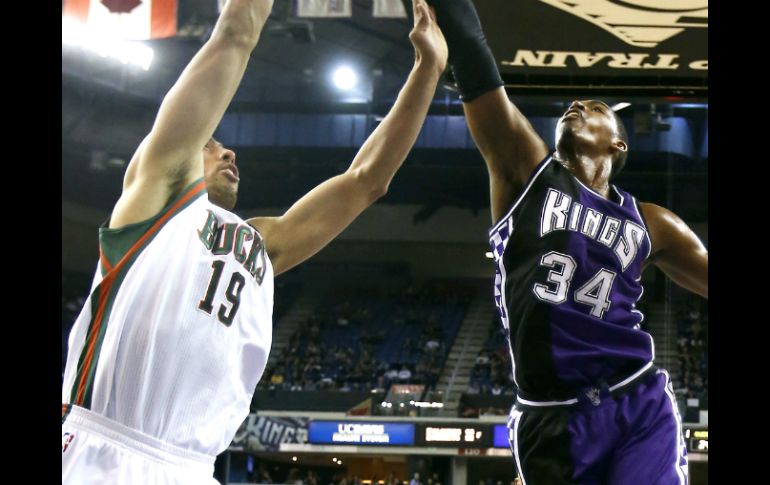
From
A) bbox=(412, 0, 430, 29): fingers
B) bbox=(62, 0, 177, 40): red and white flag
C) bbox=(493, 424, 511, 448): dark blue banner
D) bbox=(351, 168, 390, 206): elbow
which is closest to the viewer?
bbox=(412, 0, 430, 29): fingers

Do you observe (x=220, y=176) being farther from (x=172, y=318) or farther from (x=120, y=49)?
(x=120, y=49)

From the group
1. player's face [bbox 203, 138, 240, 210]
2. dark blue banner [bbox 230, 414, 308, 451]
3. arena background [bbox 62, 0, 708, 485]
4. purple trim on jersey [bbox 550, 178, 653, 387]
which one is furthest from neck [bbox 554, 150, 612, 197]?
dark blue banner [bbox 230, 414, 308, 451]

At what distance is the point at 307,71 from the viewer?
21.0 m

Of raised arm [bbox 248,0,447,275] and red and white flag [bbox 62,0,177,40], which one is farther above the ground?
red and white flag [bbox 62,0,177,40]

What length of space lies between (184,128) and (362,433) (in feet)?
50.0

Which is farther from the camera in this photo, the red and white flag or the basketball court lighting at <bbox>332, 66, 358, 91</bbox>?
the basketball court lighting at <bbox>332, 66, 358, 91</bbox>

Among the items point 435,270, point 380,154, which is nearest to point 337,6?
point 380,154

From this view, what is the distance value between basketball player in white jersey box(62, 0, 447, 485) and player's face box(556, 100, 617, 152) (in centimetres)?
136

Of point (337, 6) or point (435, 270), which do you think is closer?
point (337, 6)

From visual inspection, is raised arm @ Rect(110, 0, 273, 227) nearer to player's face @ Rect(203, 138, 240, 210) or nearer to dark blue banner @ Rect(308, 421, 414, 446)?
player's face @ Rect(203, 138, 240, 210)

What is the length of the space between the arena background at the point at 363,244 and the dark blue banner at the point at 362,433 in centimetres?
4

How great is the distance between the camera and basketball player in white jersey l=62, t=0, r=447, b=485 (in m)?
2.80
